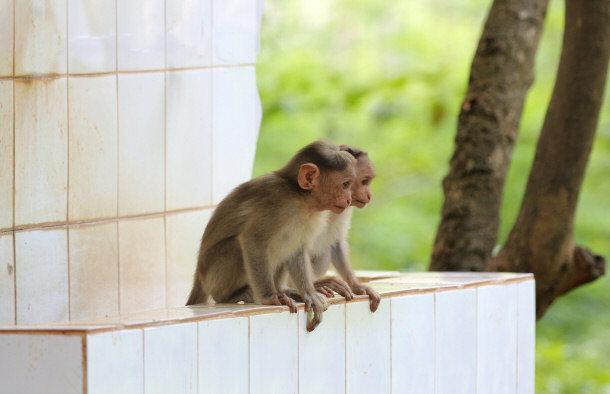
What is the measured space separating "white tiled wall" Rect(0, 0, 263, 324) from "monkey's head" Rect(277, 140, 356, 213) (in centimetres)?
84

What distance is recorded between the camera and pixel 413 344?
14.7 ft

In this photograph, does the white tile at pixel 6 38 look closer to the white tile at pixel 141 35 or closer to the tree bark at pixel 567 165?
the white tile at pixel 141 35

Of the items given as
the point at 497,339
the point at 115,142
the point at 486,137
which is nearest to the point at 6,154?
the point at 115,142

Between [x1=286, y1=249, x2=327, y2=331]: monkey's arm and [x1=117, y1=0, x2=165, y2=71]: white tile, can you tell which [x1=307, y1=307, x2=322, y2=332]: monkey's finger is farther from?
[x1=117, y1=0, x2=165, y2=71]: white tile

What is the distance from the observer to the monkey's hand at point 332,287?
421 centimetres

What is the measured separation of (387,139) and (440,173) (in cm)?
79

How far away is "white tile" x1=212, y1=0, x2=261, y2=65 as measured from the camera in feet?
17.0

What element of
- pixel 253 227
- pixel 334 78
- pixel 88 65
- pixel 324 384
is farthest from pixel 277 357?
pixel 334 78

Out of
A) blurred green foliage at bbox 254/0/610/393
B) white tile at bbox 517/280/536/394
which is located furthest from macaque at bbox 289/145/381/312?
blurred green foliage at bbox 254/0/610/393

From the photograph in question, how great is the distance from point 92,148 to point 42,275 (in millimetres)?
606

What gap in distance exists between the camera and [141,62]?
464cm

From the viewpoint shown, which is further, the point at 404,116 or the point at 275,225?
the point at 404,116

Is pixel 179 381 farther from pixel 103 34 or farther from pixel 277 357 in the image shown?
pixel 103 34

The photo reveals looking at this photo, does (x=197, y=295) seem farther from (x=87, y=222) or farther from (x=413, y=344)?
(x=413, y=344)
